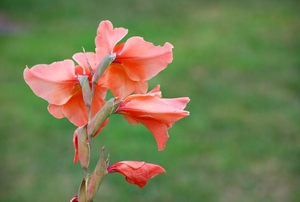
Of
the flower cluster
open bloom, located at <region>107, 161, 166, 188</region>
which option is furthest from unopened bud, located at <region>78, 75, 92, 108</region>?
open bloom, located at <region>107, 161, 166, 188</region>

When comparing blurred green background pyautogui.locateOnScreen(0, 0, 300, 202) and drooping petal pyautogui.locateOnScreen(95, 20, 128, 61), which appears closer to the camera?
drooping petal pyautogui.locateOnScreen(95, 20, 128, 61)

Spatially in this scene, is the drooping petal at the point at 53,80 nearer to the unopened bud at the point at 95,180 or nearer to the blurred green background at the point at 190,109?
Result: the unopened bud at the point at 95,180

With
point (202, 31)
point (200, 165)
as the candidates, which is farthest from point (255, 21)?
point (200, 165)

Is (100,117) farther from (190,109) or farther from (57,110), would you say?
(190,109)

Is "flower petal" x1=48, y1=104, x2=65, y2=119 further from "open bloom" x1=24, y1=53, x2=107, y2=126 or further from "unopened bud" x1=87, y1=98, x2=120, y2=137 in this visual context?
"unopened bud" x1=87, y1=98, x2=120, y2=137

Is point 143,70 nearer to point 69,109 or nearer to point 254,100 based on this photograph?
point 69,109

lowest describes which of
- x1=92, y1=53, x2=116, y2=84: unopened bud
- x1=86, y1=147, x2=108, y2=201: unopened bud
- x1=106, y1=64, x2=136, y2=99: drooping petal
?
x1=86, y1=147, x2=108, y2=201: unopened bud
